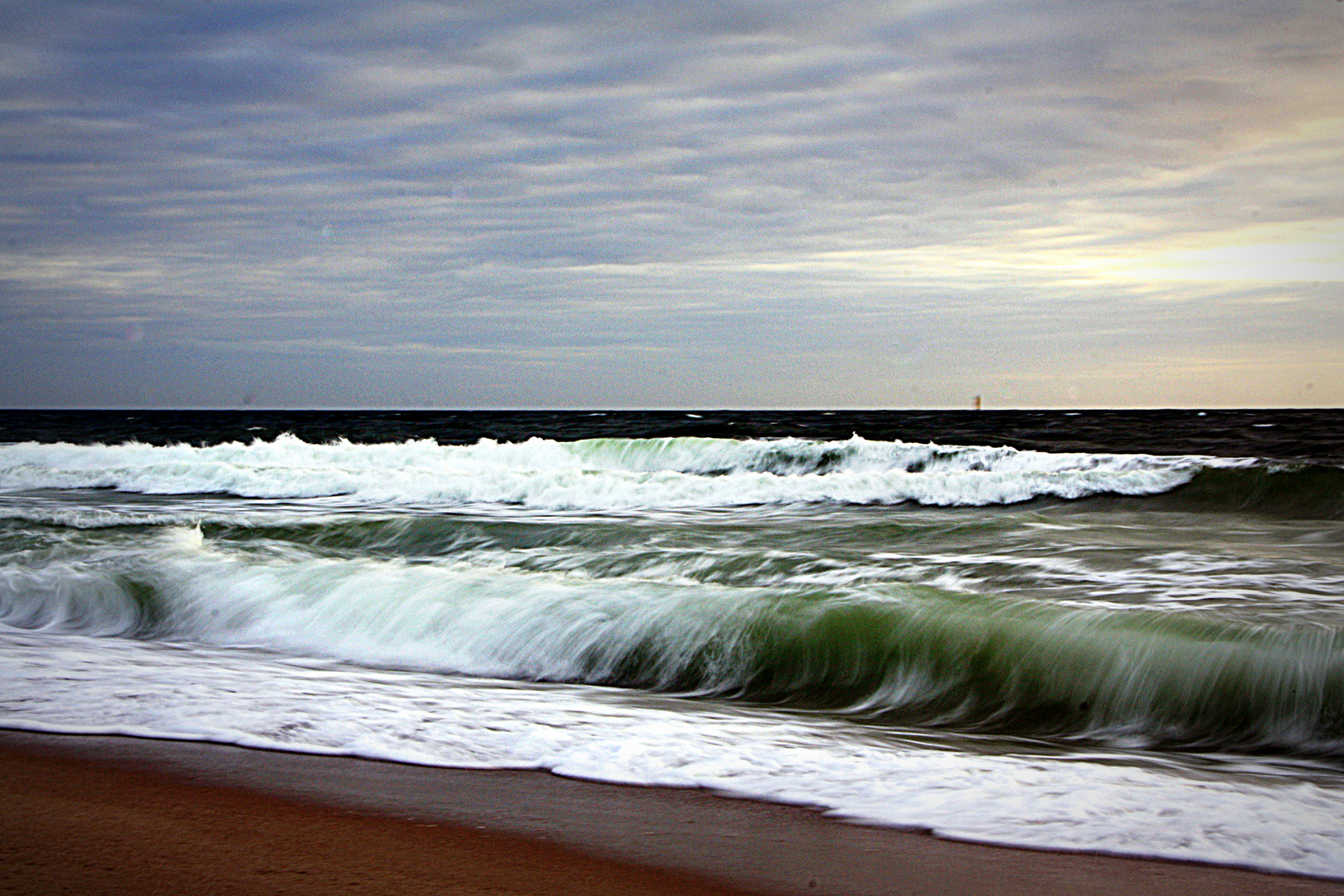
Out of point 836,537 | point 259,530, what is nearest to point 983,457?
point 836,537

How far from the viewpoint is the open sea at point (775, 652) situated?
12.5 feet

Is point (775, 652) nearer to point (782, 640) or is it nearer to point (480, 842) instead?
point (782, 640)

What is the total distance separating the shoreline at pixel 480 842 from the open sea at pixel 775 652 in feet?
0.61

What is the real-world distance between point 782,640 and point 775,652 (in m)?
0.12

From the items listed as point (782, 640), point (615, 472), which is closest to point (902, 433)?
point (615, 472)

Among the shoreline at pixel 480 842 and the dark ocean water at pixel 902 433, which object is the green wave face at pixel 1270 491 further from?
the shoreline at pixel 480 842

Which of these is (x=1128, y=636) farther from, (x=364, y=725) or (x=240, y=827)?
(x=240, y=827)

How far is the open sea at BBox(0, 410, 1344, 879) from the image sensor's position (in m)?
3.82

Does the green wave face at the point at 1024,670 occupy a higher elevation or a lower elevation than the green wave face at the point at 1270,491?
lower

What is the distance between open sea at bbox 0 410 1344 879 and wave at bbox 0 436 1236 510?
191cm

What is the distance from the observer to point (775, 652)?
630 cm

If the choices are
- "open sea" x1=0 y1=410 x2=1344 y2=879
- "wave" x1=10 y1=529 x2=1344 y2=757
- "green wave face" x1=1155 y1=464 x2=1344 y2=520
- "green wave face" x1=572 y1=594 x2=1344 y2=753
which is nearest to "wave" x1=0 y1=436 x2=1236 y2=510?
"green wave face" x1=1155 y1=464 x2=1344 y2=520

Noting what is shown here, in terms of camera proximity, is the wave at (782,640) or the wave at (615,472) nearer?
the wave at (782,640)

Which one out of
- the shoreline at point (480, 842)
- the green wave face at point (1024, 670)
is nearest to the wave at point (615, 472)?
the green wave face at point (1024, 670)
